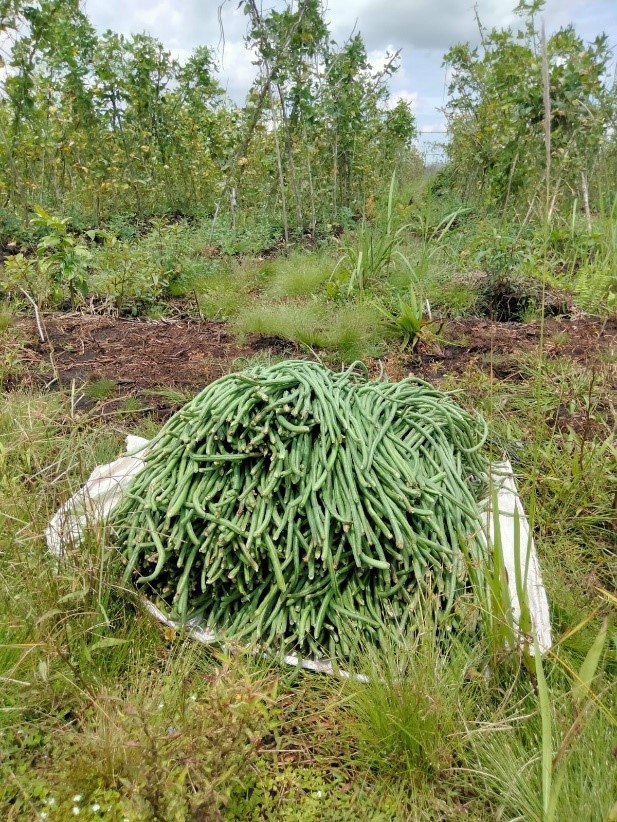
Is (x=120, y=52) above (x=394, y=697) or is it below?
above

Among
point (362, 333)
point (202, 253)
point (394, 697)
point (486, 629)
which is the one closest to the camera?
point (394, 697)

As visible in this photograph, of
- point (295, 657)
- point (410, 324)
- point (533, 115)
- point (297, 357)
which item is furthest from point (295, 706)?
point (533, 115)

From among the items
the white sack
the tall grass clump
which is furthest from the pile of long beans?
the tall grass clump

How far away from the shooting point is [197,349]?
3391mm

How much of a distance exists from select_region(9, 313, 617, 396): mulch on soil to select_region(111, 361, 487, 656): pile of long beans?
130cm

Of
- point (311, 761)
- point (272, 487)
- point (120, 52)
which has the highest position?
point (120, 52)

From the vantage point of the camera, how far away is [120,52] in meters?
6.48

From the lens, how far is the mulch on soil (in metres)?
3.01

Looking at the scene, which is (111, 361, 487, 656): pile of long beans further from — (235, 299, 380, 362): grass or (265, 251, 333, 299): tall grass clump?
(265, 251, 333, 299): tall grass clump

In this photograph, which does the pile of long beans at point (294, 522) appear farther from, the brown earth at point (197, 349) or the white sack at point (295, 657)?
the brown earth at point (197, 349)

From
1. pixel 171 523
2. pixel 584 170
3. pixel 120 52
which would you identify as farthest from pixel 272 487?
pixel 120 52

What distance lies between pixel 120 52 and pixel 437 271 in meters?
5.05

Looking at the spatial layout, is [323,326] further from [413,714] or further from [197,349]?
[413,714]

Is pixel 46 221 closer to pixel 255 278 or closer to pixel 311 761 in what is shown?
pixel 255 278
